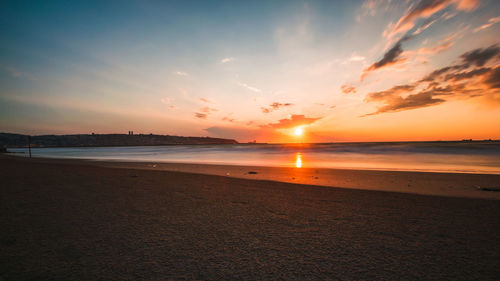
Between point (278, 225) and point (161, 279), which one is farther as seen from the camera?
point (278, 225)

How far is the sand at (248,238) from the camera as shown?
239 centimetres

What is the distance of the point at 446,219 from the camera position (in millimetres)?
4047

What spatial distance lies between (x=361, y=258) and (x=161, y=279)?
2493 mm

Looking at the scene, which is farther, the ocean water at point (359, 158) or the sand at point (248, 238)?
the ocean water at point (359, 158)

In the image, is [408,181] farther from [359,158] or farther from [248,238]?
[359,158]

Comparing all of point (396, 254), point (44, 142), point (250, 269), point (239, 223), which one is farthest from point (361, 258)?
point (44, 142)

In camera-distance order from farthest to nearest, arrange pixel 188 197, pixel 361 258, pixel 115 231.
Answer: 1. pixel 188 197
2. pixel 115 231
3. pixel 361 258

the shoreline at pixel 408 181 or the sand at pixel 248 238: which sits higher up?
the sand at pixel 248 238

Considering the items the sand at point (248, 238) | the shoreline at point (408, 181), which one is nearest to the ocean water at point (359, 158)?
the shoreline at point (408, 181)

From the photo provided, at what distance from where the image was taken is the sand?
94.2 inches

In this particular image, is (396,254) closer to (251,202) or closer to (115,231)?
(251,202)

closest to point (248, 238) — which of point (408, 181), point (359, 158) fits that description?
point (408, 181)

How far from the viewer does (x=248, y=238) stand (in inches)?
129

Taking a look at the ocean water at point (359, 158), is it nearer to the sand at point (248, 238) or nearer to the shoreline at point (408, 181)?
the shoreline at point (408, 181)
